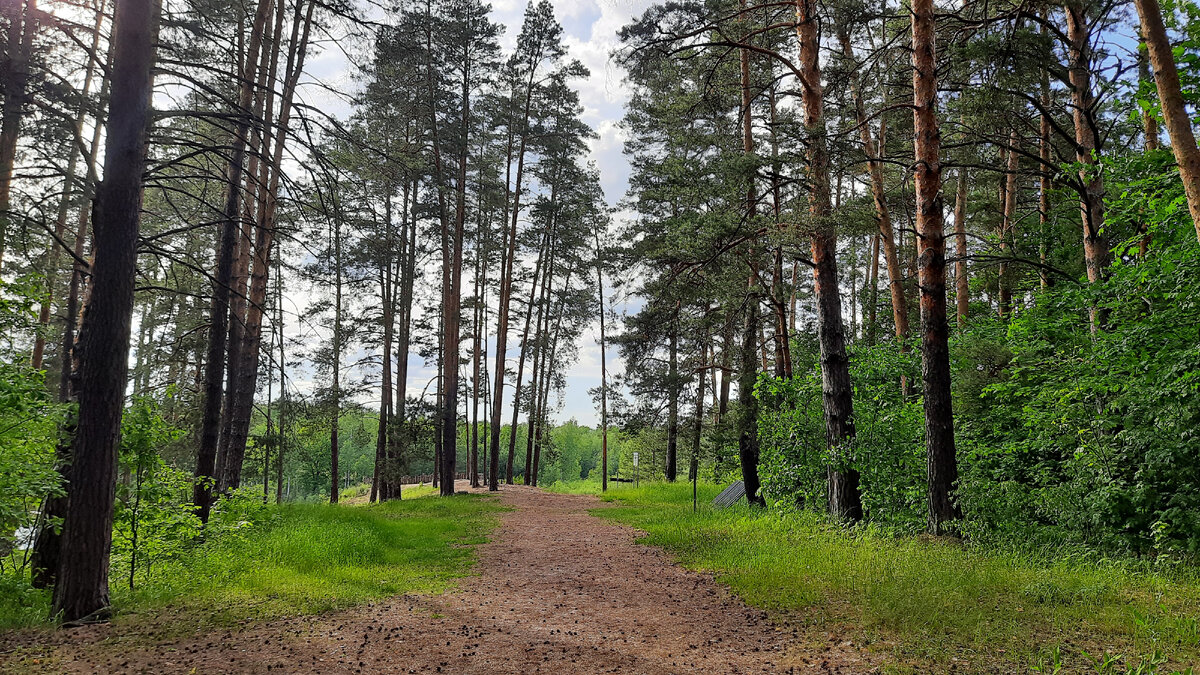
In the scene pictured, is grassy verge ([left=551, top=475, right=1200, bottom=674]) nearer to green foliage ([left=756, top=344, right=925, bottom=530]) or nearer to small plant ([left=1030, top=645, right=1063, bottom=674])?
small plant ([left=1030, top=645, right=1063, bottom=674])

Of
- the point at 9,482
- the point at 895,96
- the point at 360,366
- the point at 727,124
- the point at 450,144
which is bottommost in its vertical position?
the point at 9,482

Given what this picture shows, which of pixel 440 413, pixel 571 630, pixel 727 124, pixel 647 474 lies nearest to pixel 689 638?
pixel 571 630

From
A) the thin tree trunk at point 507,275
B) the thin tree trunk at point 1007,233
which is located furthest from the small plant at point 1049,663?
the thin tree trunk at point 507,275

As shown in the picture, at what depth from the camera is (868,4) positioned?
426 inches

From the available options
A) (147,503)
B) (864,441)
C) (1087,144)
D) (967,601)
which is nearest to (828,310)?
(864,441)

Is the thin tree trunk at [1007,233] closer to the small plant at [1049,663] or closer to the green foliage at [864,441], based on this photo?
the green foliage at [864,441]

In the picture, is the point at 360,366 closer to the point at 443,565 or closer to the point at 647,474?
the point at 443,565

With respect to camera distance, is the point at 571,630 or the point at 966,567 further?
the point at 966,567

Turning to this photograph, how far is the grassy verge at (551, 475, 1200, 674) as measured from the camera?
376 centimetres

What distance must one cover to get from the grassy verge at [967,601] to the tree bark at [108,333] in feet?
18.4

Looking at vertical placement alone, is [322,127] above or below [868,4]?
below

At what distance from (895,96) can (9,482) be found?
1373cm

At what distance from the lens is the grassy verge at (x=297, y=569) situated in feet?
16.2

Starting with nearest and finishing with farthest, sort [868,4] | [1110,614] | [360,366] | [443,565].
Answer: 1. [1110,614]
2. [443,565]
3. [868,4]
4. [360,366]
